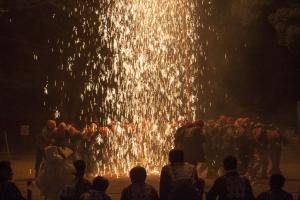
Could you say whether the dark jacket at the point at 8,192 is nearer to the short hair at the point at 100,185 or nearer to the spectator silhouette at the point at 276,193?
the short hair at the point at 100,185

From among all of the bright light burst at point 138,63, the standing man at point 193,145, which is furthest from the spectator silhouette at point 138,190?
the bright light burst at point 138,63

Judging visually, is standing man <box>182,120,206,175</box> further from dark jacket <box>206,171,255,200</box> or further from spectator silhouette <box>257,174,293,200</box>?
spectator silhouette <box>257,174,293,200</box>

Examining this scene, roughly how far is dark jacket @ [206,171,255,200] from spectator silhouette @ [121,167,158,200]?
64 centimetres

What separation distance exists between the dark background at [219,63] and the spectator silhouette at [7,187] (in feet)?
84.4

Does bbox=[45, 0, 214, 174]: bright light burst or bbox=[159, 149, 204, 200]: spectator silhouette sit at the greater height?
bbox=[45, 0, 214, 174]: bright light burst

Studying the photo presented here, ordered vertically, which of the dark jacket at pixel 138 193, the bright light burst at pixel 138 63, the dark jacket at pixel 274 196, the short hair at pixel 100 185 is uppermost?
the bright light burst at pixel 138 63

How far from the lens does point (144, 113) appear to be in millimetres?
27703

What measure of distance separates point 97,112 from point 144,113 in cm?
1180

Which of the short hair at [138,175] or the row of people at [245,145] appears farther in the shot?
the row of people at [245,145]

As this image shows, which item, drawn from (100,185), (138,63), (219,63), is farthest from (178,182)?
(219,63)

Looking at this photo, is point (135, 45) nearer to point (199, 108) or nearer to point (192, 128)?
point (199, 108)

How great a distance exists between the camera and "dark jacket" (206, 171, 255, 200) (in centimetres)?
761

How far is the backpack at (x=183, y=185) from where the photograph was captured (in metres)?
7.90

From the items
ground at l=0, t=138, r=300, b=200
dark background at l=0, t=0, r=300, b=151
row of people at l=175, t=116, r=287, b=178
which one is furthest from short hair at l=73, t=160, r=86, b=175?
dark background at l=0, t=0, r=300, b=151
